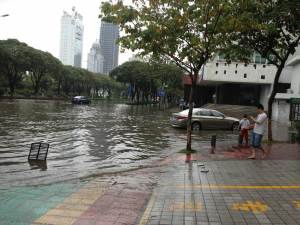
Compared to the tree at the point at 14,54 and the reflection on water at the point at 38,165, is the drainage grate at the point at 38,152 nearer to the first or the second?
the reflection on water at the point at 38,165

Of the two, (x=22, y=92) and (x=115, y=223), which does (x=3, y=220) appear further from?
(x=22, y=92)

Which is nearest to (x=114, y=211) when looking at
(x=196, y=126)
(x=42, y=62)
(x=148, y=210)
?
(x=148, y=210)

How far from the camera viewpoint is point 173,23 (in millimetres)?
8672

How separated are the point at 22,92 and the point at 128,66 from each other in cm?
2466

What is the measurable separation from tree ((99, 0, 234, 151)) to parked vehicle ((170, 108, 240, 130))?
22.7ft

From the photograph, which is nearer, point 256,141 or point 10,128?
point 256,141

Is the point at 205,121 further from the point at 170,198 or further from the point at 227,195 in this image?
the point at 170,198

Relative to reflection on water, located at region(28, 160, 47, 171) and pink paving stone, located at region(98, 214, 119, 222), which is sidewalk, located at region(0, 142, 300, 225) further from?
reflection on water, located at region(28, 160, 47, 171)

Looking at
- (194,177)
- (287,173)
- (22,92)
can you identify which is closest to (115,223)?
(194,177)

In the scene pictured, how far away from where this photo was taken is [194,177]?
5.96 meters

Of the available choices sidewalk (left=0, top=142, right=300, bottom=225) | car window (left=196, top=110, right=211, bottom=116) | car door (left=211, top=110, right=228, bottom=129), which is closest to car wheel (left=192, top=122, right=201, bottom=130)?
car window (left=196, top=110, right=211, bottom=116)

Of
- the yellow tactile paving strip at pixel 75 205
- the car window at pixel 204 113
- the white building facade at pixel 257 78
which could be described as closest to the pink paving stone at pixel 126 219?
the yellow tactile paving strip at pixel 75 205

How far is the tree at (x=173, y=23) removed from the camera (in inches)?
329

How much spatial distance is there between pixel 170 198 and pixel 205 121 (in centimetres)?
1180
